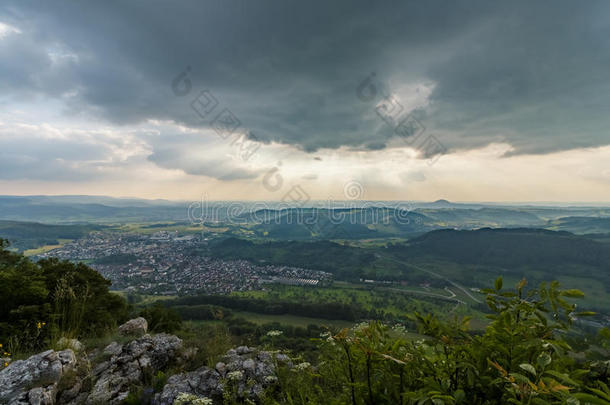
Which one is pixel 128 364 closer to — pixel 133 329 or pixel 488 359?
pixel 133 329

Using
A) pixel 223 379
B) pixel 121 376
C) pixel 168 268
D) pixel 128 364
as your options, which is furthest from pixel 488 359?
pixel 168 268

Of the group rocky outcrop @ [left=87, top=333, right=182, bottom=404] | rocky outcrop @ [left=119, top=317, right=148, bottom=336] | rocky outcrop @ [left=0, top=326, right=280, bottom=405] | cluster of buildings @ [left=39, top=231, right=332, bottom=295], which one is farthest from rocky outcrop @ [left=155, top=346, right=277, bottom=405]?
cluster of buildings @ [left=39, top=231, right=332, bottom=295]

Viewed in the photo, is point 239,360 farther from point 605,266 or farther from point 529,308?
point 605,266

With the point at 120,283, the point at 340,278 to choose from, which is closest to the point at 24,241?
the point at 120,283

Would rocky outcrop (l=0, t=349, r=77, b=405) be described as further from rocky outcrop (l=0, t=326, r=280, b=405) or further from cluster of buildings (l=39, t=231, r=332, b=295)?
cluster of buildings (l=39, t=231, r=332, b=295)

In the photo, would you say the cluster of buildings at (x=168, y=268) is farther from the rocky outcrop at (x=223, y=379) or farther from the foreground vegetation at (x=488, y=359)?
the foreground vegetation at (x=488, y=359)
